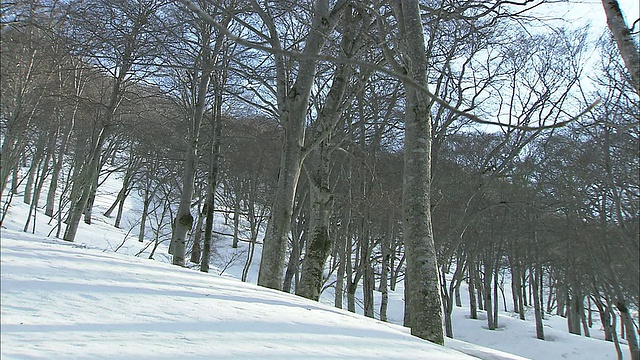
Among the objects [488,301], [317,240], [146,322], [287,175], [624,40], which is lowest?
[146,322]

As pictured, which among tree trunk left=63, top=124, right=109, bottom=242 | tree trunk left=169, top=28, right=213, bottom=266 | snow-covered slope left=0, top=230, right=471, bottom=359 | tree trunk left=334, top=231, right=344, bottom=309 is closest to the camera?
snow-covered slope left=0, top=230, right=471, bottom=359

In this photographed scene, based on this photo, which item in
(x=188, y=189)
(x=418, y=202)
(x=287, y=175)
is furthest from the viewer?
(x=188, y=189)

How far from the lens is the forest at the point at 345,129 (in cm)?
566

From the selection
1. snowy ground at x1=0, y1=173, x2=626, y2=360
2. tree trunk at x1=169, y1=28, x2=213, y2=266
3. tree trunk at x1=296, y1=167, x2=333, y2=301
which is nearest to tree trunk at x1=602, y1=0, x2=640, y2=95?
snowy ground at x1=0, y1=173, x2=626, y2=360

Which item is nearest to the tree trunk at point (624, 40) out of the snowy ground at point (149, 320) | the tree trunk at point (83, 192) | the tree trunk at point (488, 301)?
the snowy ground at point (149, 320)

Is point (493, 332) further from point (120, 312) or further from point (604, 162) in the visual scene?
point (120, 312)

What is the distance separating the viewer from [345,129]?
37.2ft

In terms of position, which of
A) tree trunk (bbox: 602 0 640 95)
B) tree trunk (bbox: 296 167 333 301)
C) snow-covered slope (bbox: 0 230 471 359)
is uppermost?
tree trunk (bbox: 602 0 640 95)

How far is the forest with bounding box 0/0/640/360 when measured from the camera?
566 centimetres

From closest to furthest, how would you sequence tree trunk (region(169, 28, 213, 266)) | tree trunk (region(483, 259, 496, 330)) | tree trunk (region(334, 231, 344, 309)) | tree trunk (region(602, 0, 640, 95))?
tree trunk (region(602, 0, 640, 95)) < tree trunk (region(169, 28, 213, 266)) < tree trunk (region(334, 231, 344, 309)) < tree trunk (region(483, 259, 496, 330))

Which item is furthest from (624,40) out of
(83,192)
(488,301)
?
(488,301)

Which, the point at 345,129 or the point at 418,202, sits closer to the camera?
the point at 418,202

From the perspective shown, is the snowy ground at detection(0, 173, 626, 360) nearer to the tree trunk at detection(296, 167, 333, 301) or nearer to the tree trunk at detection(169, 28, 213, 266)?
the tree trunk at detection(296, 167, 333, 301)

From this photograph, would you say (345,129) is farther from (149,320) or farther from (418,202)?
(149,320)
